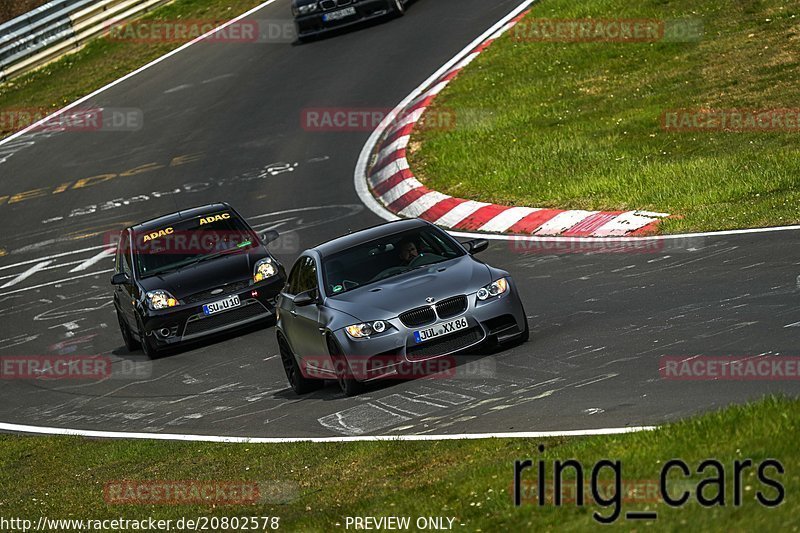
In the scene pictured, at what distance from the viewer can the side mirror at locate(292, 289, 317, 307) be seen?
43.2 ft

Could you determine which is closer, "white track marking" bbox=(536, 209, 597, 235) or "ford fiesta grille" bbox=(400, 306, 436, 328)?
"ford fiesta grille" bbox=(400, 306, 436, 328)

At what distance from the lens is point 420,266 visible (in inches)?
515

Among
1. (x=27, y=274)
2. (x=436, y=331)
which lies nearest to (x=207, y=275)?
(x=436, y=331)

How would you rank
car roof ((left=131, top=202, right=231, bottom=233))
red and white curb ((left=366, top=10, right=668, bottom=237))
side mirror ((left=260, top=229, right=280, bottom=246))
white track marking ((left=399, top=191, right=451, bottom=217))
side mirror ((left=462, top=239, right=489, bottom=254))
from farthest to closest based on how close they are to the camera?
white track marking ((left=399, top=191, right=451, bottom=217)), car roof ((left=131, top=202, right=231, bottom=233)), side mirror ((left=260, top=229, right=280, bottom=246)), red and white curb ((left=366, top=10, right=668, bottom=237)), side mirror ((left=462, top=239, right=489, bottom=254))

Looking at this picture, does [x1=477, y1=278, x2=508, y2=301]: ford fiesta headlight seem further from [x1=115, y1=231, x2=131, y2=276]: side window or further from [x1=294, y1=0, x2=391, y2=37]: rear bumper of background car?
[x1=294, y1=0, x2=391, y2=37]: rear bumper of background car

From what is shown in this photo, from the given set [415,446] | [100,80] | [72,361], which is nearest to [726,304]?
[415,446]

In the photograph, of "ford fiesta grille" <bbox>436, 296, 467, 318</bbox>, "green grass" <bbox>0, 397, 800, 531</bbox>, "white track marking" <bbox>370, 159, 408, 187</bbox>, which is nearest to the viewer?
"green grass" <bbox>0, 397, 800, 531</bbox>

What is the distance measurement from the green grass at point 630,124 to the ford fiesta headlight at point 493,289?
4.31 m

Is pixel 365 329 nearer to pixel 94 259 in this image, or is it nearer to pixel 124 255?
pixel 124 255

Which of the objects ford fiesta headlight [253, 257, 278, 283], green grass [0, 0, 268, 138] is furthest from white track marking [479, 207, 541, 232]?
green grass [0, 0, 268, 138]

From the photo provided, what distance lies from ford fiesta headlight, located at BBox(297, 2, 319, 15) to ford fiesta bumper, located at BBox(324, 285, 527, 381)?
19.9 metres

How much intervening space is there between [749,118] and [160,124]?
44.9 feet

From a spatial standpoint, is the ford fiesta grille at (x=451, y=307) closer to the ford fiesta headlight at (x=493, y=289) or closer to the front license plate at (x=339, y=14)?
the ford fiesta headlight at (x=493, y=289)

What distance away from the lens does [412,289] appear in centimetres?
1246
